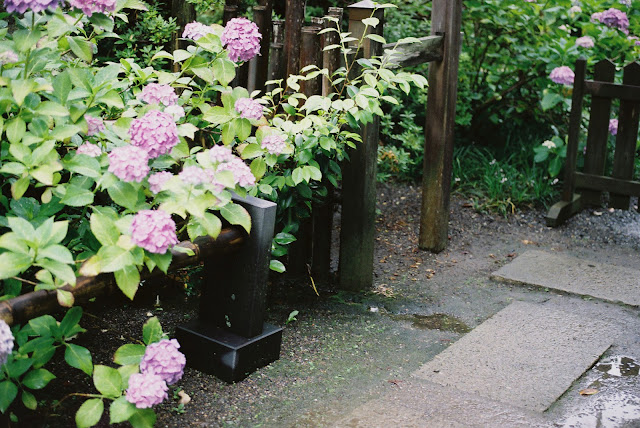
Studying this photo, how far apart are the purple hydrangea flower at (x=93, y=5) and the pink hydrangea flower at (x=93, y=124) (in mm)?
372

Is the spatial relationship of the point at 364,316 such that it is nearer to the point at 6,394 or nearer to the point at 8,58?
the point at 6,394

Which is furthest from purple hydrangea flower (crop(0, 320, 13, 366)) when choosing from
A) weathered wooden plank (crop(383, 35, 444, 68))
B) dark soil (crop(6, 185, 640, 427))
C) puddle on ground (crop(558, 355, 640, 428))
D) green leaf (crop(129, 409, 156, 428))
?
weathered wooden plank (crop(383, 35, 444, 68))

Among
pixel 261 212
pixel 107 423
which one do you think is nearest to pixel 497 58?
pixel 261 212

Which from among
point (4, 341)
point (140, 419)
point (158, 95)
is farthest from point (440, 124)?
point (4, 341)

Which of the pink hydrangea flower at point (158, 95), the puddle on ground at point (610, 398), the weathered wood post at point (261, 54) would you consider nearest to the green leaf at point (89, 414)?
the pink hydrangea flower at point (158, 95)

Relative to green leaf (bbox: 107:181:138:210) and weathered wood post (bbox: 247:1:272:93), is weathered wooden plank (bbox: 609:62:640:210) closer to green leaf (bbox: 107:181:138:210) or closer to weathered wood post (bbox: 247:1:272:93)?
weathered wood post (bbox: 247:1:272:93)

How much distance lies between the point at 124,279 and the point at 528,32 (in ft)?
15.5

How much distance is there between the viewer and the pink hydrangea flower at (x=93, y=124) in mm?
2696

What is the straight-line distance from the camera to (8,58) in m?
2.60

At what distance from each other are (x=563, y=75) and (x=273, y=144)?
326 centimetres

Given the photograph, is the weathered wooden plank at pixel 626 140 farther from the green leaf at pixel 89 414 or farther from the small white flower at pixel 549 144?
the green leaf at pixel 89 414

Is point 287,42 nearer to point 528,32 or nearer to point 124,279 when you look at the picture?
point 124,279

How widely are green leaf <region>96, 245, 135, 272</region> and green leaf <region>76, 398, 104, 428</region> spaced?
1.52 ft

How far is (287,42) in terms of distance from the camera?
12.9 feet
